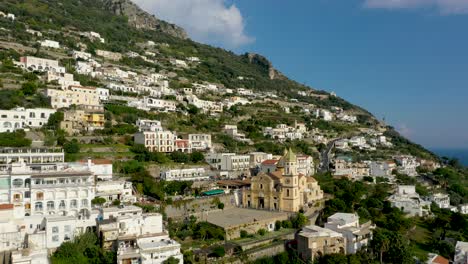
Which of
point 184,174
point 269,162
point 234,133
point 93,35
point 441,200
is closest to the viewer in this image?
point 184,174

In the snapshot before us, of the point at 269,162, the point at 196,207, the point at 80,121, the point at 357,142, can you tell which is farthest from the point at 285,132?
the point at 196,207

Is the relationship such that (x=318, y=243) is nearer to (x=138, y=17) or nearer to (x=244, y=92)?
(x=244, y=92)

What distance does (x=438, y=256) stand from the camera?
32594 millimetres

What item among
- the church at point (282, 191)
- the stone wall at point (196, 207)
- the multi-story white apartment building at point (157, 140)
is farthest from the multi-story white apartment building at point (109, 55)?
the stone wall at point (196, 207)

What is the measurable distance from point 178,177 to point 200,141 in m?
13.0

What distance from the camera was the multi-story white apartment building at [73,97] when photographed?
52325mm

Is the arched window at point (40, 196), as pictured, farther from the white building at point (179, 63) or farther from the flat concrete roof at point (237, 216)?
the white building at point (179, 63)

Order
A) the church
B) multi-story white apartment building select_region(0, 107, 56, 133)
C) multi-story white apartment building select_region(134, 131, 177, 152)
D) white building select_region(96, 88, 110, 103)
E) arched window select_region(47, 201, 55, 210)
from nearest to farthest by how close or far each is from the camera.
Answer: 1. arched window select_region(47, 201, 55, 210)
2. the church
3. multi-story white apartment building select_region(0, 107, 56, 133)
4. multi-story white apartment building select_region(134, 131, 177, 152)
5. white building select_region(96, 88, 110, 103)

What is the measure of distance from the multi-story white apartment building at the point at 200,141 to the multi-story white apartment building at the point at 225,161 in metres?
3.10

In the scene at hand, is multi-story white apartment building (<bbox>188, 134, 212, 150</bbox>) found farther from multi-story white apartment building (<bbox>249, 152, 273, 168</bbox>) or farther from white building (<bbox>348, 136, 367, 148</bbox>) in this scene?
white building (<bbox>348, 136, 367, 148</bbox>)

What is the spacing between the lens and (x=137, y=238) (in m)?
25.8

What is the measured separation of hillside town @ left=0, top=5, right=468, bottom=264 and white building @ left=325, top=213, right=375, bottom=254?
118 millimetres

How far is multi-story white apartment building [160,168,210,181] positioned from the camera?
4191 cm

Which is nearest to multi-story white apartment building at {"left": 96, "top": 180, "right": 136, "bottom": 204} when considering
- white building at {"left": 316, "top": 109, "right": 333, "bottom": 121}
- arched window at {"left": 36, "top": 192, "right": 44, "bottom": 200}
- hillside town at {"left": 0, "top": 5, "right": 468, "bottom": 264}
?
hillside town at {"left": 0, "top": 5, "right": 468, "bottom": 264}
